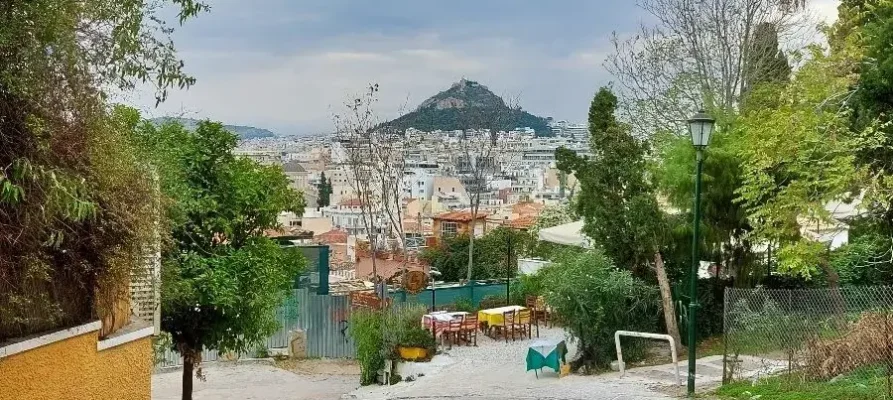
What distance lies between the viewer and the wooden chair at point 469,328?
17.4m

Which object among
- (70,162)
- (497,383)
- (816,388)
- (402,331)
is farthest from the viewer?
(402,331)

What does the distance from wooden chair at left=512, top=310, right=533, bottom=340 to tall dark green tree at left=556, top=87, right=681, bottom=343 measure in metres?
3.57

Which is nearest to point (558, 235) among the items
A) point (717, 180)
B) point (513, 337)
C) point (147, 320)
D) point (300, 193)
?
point (513, 337)

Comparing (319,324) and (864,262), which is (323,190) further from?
(864,262)

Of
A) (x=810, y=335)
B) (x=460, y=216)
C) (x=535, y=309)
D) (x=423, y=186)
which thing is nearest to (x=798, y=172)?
(x=810, y=335)

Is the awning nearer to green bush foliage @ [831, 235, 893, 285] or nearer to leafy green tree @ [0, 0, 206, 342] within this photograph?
green bush foliage @ [831, 235, 893, 285]

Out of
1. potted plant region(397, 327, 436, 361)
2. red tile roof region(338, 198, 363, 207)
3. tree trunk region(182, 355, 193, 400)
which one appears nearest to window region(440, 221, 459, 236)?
red tile roof region(338, 198, 363, 207)

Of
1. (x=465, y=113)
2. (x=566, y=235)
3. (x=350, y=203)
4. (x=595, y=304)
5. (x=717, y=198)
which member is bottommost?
(x=350, y=203)

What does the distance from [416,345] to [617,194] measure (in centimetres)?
438

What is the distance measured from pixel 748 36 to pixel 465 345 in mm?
10046

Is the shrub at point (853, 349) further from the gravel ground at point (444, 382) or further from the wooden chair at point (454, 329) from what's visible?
the wooden chair at point (454, 329)

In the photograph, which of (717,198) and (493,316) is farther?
(493,316)

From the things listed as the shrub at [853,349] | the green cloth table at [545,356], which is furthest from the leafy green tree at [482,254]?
the shrub at [853,349]

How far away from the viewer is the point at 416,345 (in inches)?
622
